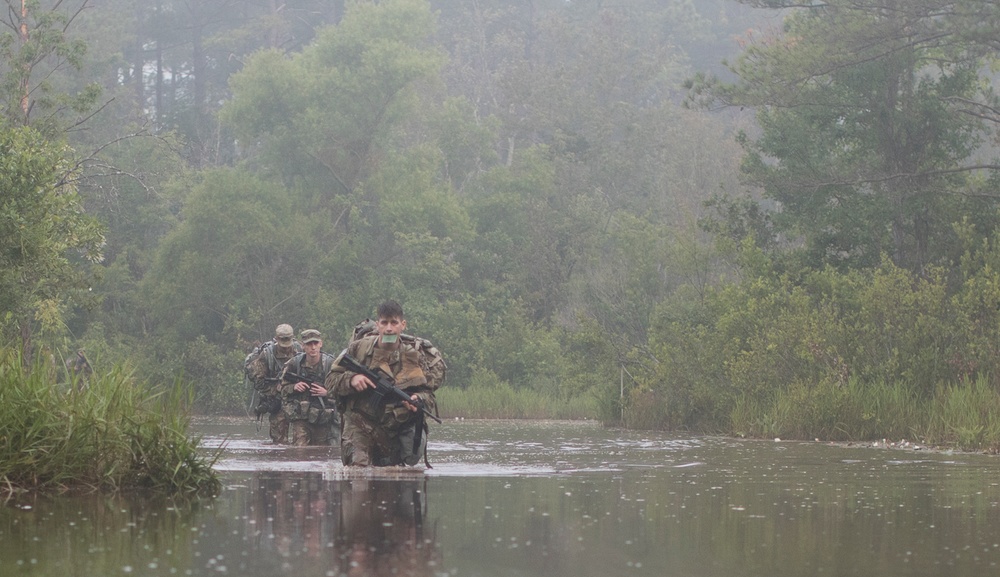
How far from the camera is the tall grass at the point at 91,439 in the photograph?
11945mm

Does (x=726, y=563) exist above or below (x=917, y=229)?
below

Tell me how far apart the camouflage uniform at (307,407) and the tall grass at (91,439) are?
8.94m

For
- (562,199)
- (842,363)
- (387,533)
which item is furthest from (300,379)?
(562,199)

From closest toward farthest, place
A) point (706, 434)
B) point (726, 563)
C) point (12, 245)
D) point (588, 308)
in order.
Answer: point (726, 563) → point (12, 245) → point (706, 434) → point (588, 308)

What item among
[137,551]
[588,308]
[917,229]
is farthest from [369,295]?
[137,551]

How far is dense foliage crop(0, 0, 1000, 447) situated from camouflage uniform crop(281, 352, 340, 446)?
164 inches

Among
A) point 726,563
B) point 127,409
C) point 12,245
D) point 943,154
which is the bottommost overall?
point 726,563

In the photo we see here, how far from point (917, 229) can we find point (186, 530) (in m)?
27.5

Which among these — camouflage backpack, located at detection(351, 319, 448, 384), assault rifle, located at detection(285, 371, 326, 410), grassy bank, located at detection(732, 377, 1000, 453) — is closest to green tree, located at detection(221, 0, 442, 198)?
grassy bank, located at detection(732, 377, 1000, 453)

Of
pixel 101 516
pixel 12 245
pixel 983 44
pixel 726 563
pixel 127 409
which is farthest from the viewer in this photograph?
pixel 983 44

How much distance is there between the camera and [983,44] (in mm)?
32812

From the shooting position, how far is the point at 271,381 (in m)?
22.8

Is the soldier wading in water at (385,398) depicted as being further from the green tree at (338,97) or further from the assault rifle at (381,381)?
the green tree at (338,97)

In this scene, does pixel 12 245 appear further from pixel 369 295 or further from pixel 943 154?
pixel 369 295
